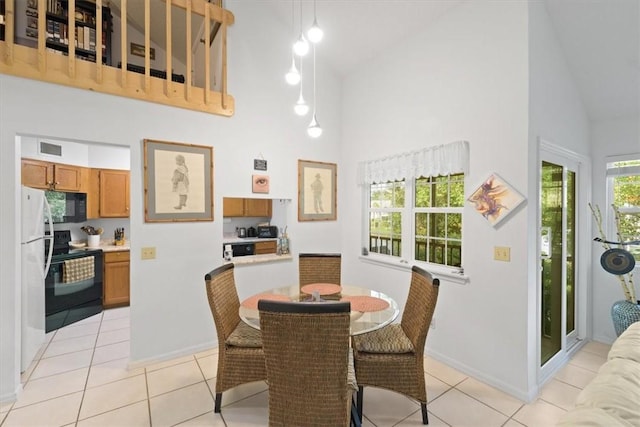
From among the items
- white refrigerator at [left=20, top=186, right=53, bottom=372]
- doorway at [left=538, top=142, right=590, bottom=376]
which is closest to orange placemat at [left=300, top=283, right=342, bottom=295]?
doorway at [left=538, top=142, right=590, bottom=376]

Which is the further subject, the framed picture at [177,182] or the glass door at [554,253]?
the framed picture at [177,182]

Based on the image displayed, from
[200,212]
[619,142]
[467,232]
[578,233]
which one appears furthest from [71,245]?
[619,142]

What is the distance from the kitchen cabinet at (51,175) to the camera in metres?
3.60

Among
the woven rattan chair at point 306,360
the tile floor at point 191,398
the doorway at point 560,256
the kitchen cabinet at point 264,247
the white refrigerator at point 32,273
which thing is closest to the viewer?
the woven rattan chair at point 306,360

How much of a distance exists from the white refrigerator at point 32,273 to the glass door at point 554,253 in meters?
4.34

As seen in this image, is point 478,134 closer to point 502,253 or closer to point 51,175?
point 502,253

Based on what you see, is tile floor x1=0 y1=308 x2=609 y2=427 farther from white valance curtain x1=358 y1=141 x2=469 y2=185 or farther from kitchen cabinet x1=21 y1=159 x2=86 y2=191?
kitchen cabinet x1=21 y1=159 x2=86 y2=191

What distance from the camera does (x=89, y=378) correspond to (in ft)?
8.52

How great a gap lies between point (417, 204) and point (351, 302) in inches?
59.0

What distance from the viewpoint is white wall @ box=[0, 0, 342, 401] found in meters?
2.30

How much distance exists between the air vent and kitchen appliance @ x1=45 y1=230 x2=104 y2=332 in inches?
42.1

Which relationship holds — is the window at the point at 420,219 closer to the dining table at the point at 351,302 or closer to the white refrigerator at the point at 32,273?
the dining table at the point at 351,302

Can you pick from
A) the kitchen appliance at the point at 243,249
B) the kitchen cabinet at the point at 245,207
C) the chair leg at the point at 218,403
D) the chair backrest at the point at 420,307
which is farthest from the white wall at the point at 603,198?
the kitchen cabinet at the point at 245,207

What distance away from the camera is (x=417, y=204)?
3.28 metres
